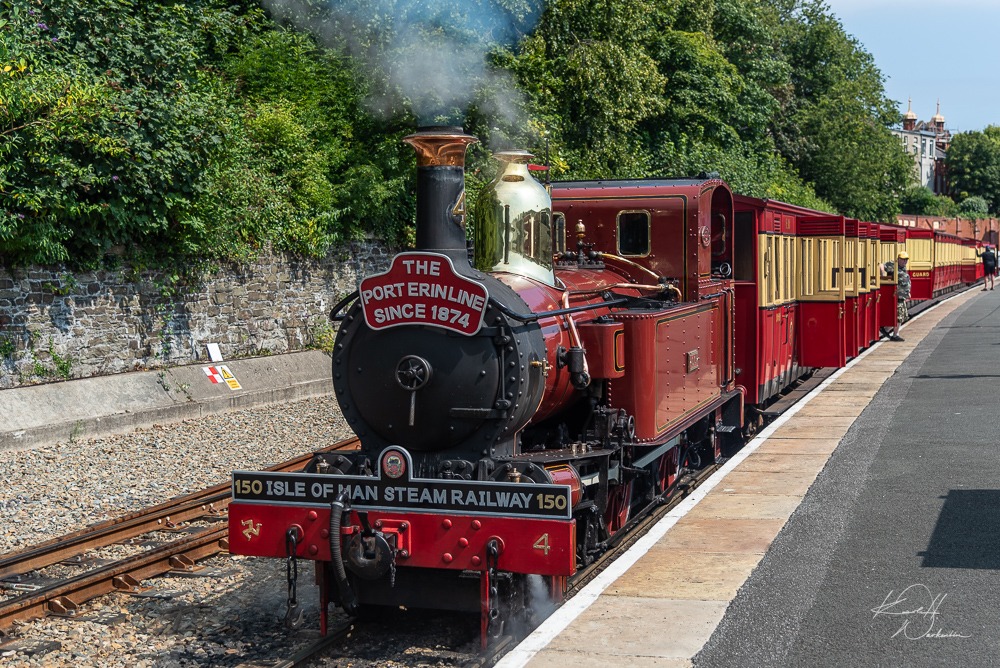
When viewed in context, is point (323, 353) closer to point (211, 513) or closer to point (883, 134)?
point (211, 513)

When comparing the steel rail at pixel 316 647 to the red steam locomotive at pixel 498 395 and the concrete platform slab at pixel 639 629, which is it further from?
the concrete platform slab at pixel 639 629

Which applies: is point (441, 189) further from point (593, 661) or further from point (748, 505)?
point (748, 505)

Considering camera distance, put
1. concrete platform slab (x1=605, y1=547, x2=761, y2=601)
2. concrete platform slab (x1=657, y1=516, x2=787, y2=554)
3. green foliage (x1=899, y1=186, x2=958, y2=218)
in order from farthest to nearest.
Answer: green foliage (x1=899, y1=186, x2=958, y2=218)
concrete platform slab (x1=657, y1=516, x2=787, y2=554)
concrete platform slab (x1=605, y1=547, x2=761, y2=601)

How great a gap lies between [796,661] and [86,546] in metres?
5.13

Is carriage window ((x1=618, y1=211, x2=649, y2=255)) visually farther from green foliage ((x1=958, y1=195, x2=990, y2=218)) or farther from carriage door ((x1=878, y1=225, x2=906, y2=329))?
green foliage ((x1=958, y1=195, x2=990, y2=218))

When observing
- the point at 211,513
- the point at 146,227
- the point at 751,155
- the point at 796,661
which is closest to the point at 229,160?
the point at 146,227

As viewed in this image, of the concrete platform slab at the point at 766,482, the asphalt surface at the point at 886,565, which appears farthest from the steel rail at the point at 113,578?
the concrete platform slab at the point at 766,482

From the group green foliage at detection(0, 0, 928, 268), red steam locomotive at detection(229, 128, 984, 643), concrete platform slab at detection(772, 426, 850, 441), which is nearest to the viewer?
red steam locomotive at detection(229, 128, 984, 643)

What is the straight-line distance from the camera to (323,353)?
18.0 metres

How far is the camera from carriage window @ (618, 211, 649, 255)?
8508 mm

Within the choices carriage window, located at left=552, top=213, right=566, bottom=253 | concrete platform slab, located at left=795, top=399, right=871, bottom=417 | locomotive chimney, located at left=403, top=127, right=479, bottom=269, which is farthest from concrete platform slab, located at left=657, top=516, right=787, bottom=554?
concrete platform slab, located at left=795, top=399, right=871, bottom=417

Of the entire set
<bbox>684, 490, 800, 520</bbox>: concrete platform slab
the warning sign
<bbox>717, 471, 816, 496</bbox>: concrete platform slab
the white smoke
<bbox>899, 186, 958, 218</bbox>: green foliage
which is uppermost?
<bbox>899, 186, 958, 218</bbox>: green foliage

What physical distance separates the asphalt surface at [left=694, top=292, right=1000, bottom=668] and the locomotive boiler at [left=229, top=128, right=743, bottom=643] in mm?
1113

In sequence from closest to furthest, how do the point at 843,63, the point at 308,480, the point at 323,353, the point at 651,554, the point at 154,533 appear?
the point at 308,480
the point at 651,554
the point at 154,533
the point at 323,353
the point at 843,63
